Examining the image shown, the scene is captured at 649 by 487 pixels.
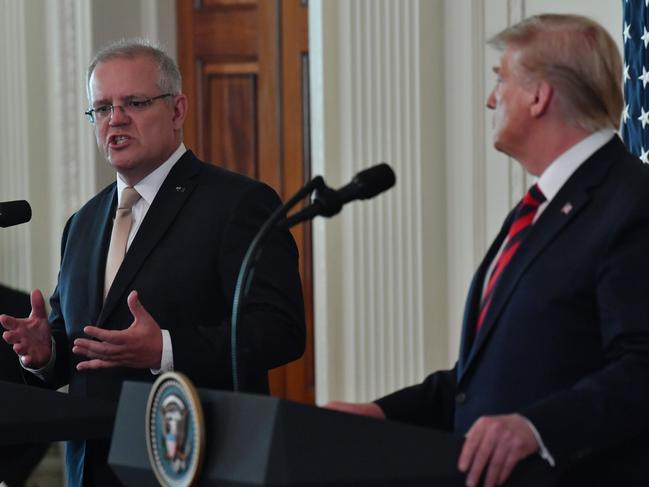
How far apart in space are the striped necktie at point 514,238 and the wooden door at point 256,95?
3.43 meters

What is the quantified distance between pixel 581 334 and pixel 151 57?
143 centimetres

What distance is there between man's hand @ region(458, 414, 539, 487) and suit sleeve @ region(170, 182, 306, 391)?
0.92m

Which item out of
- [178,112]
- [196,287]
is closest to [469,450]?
[196,287]

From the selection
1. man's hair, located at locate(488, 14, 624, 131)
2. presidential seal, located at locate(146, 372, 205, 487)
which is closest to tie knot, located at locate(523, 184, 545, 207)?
man's hair, located at locate(488, 14, 624, 131)

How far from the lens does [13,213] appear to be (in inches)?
106

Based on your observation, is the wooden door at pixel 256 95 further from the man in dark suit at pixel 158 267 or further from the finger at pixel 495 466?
the finger at pixel 495 466

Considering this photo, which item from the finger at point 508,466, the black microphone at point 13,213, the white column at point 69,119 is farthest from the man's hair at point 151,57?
the white column at point 69,119

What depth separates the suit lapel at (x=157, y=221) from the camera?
9.15ft

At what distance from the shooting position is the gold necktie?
2873 mm

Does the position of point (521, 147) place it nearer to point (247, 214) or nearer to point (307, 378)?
point (247, 214)

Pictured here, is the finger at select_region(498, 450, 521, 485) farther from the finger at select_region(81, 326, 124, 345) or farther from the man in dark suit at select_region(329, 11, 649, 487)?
the finger at select_region(81, 326, 124, 345)

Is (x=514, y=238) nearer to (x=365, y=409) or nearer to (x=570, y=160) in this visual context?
(x=570, y=160)

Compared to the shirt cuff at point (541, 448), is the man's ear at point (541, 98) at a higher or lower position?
higher

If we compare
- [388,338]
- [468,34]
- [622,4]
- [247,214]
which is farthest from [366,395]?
[247,214]
